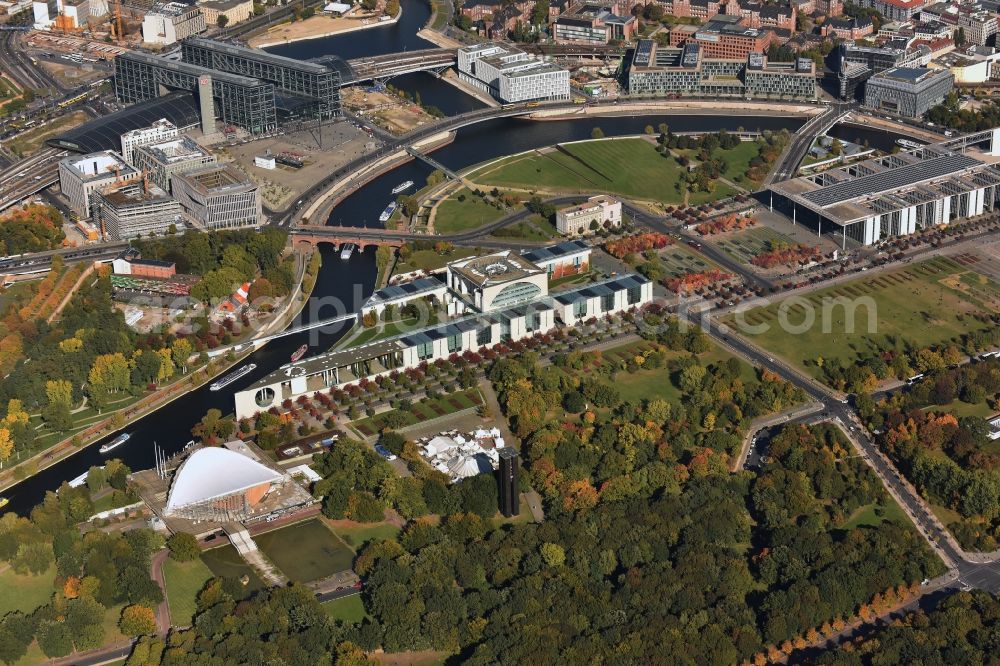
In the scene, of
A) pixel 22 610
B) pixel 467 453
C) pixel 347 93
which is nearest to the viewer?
pixel 22 610

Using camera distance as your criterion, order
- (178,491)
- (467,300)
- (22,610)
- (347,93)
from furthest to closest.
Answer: (347,93)
(467,300)
(178,491)
(22,610)

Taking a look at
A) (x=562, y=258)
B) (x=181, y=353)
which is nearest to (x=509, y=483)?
(x=181, y=353)

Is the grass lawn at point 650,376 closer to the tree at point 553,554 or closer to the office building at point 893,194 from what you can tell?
the tree at point 553,554

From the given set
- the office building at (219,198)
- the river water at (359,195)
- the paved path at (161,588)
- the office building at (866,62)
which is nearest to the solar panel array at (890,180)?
the river water at (359,195)

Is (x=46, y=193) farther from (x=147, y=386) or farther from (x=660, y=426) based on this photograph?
(x=660, y=426)

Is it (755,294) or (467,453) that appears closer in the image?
(467,453)

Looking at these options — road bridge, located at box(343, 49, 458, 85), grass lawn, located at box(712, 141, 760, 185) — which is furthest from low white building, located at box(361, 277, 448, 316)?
road bridge, located at box(343, 49, 458, 85)

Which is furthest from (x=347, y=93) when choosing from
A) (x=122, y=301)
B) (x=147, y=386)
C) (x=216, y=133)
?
(x=147, y=386)
